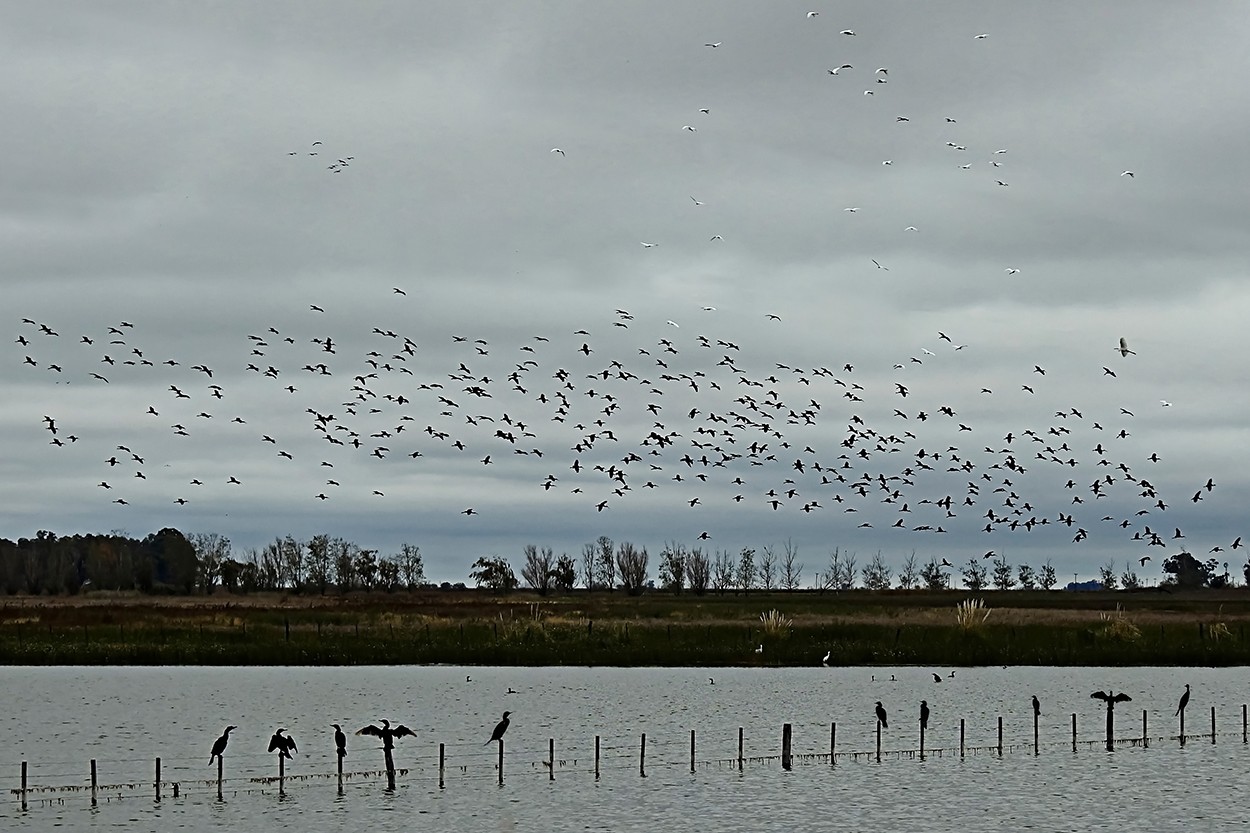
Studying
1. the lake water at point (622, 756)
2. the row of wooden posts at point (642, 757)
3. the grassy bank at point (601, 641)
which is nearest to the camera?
the lake water at point (622, 756)

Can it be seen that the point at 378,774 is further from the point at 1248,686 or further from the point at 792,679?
the point at 1248,686

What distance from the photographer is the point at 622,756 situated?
59.9m

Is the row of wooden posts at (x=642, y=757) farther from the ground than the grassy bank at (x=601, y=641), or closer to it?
closer to it

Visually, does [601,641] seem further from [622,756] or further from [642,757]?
[642,757]

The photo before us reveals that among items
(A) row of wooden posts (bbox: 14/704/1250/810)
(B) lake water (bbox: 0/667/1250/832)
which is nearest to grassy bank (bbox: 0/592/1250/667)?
(B) lake water (bbox: 0/667/1250/832)

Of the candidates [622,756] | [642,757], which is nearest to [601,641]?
[622,756]

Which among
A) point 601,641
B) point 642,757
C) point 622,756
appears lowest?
point 622,756

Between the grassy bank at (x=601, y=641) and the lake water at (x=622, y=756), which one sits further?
the grassy bank at (x=601, y=641)

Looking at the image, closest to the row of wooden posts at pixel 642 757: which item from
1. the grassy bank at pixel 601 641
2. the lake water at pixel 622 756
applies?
the lake water at pixel 622 756

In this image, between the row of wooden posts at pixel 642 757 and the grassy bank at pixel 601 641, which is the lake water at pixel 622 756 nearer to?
the row of wooden posts at pixel 642 757

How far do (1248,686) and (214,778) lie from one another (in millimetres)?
61975

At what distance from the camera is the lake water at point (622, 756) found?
4753 centimetres

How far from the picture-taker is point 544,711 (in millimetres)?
76812

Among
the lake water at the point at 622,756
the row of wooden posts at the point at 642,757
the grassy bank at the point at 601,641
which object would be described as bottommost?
the lake water at the point at 622,756
